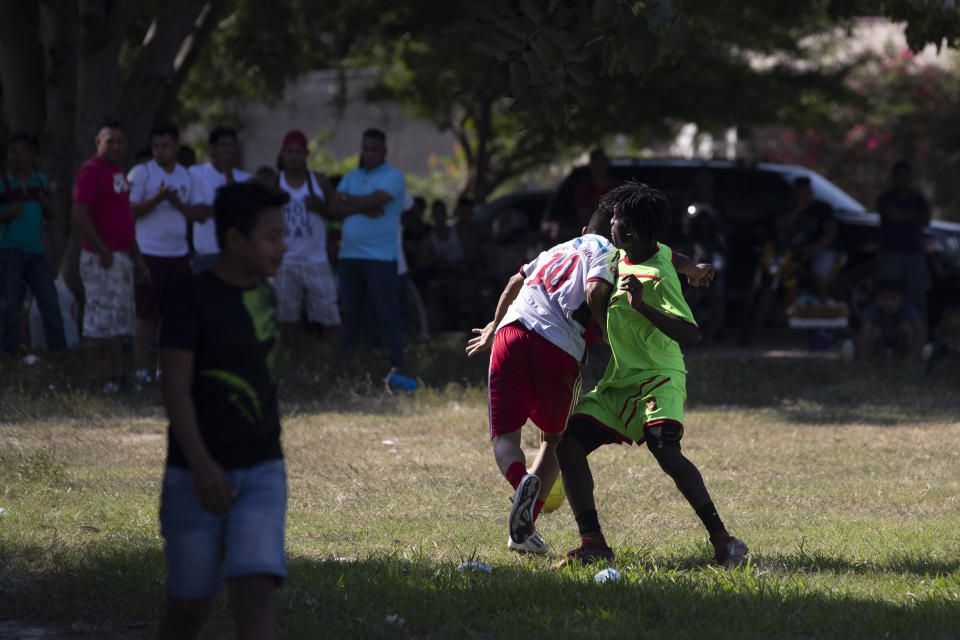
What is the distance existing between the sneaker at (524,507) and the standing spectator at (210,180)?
5.38 meters

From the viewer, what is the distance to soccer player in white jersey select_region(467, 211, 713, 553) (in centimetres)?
545

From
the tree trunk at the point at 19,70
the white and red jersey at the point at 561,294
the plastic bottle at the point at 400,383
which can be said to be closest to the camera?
the white and red jersey at the point at 561,294

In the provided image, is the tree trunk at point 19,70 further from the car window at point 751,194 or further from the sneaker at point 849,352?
the sneaker at point 849,352

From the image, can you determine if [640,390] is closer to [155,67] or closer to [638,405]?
[638,405]

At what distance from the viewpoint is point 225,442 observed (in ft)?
11.4

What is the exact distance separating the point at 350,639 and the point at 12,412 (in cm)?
526

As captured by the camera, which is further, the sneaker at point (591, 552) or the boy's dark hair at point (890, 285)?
the boy's dark hair at point (890, 285)

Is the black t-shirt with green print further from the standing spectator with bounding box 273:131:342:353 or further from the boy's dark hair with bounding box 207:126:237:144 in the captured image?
the boy's dark hair with bounding box 207:126:237:144

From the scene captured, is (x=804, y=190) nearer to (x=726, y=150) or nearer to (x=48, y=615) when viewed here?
(x=48, y=615)

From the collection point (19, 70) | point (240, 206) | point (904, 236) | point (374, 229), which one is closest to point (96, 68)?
point (19, 70)

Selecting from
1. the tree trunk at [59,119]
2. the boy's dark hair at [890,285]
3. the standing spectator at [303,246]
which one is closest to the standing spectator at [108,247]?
the standing spectator at [303,246]

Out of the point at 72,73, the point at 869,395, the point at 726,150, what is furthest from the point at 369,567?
the point at 726,150

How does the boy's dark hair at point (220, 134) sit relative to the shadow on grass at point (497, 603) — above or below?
above

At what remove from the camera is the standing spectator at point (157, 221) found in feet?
31.7
